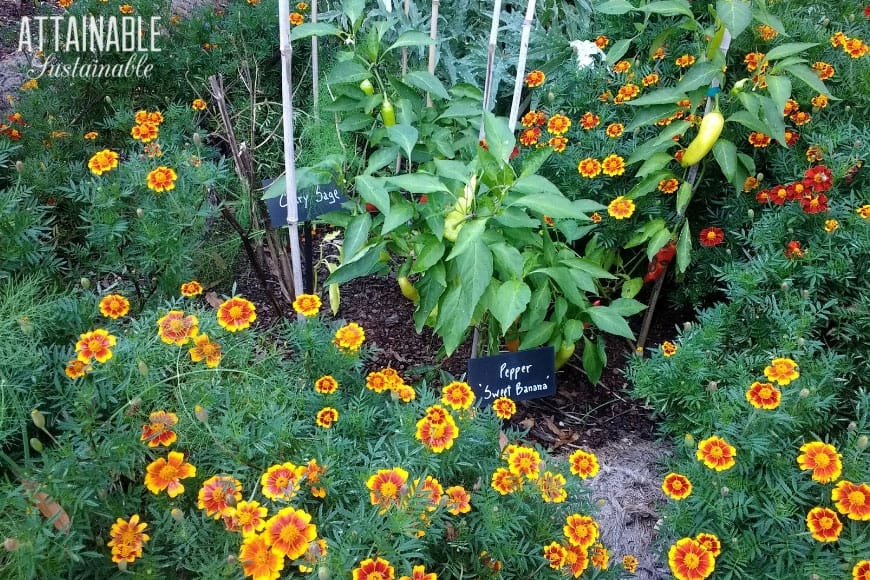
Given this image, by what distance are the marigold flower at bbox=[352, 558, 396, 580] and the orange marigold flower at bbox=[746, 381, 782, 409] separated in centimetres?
84

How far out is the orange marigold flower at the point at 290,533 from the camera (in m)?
1.03

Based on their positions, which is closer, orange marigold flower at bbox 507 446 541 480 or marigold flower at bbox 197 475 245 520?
marigold flower at bbox 197 475 245 520

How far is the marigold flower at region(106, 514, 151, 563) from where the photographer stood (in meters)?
1.10

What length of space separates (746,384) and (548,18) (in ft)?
6.78

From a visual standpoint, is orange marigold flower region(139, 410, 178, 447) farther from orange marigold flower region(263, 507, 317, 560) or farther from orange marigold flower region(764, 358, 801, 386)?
orange marigold flower region(764, 358, 801, 386)

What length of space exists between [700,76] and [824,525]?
1.09m

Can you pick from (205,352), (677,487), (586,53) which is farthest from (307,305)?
(586,53)

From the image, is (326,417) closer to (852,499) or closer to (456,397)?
(456,397)

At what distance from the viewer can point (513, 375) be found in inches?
68.6

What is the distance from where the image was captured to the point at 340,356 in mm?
1629

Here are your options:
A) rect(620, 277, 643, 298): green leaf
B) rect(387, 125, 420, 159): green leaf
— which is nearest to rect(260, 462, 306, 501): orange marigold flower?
rect(387, 125, 420, 159): green leaf

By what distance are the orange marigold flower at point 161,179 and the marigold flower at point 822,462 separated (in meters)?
1.54

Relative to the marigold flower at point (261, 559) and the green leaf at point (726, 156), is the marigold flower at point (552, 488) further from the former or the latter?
the green leaf at point (726, 156)

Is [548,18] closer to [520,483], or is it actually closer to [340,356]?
[340,356]
